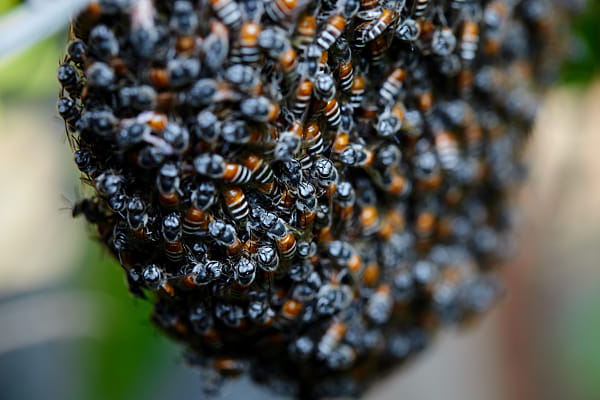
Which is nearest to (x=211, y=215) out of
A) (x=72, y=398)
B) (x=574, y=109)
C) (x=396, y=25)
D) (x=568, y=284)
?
(x=396, y=25)

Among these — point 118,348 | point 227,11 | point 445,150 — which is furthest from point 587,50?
point 118,348

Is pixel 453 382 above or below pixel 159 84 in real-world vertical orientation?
below

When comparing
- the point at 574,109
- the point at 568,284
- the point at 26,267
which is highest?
the point at 574,109

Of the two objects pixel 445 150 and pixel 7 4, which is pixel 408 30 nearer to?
pixel 445 150

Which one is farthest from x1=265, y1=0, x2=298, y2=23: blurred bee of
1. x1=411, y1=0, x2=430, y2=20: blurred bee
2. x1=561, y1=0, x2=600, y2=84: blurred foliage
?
x1=561, y1=0, x2=600, y2=84: blurred foliage

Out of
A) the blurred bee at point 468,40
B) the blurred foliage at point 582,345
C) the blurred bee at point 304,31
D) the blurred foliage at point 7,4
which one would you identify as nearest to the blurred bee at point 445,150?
the blurred bee at point 468,40

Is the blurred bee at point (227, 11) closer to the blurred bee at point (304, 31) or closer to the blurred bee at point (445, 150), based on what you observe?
the blurred bee at point (304, 31)

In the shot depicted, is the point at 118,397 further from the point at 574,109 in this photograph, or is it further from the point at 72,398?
the point at 574,109
